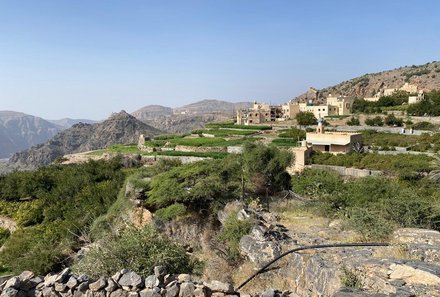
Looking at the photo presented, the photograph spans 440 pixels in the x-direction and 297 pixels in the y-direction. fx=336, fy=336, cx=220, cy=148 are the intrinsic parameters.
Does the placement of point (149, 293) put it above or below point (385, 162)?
above

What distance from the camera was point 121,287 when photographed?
20.8 ft

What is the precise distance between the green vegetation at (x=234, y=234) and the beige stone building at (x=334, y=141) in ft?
83.1

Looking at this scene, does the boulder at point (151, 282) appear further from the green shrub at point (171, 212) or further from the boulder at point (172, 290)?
the green shrub at point (171, 212)

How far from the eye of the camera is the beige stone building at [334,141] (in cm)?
3388

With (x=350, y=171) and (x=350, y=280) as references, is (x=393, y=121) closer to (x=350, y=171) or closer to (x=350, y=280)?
(x=350, y=171)

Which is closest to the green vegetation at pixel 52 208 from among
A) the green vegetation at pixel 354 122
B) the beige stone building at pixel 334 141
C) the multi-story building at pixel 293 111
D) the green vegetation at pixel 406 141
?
the beige stone building at pixel 334 141

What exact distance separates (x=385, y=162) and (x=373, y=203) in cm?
1495

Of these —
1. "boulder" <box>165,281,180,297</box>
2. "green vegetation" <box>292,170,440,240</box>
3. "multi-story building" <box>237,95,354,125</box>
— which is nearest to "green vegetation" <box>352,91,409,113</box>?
"multi-story building" <box>237,95,354,125</box>

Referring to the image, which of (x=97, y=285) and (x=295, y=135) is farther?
(x=295, y=135)

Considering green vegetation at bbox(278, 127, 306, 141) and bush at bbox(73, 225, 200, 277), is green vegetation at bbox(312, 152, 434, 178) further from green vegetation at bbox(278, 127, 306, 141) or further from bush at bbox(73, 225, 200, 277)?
bush at bbox(73, 225, 200, 277)

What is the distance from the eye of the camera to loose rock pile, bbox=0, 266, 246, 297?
6.14 metres

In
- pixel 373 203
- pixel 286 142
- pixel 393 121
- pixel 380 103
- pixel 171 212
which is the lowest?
pixel 171 212

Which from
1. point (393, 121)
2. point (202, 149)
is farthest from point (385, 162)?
point (393, 121)

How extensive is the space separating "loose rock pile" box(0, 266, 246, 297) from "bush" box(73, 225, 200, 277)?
29.2 inches
